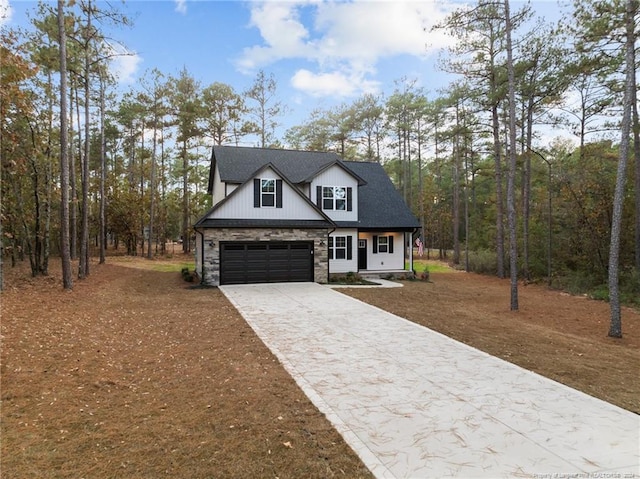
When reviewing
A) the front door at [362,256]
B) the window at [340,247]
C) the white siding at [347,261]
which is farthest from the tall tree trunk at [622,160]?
the front door at [362,256]

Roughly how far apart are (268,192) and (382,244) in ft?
23.3

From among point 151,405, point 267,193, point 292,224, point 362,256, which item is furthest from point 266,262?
point 151,405

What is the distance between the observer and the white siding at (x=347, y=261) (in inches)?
719

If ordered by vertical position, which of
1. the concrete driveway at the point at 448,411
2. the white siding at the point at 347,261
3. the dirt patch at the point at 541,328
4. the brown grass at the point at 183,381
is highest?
the white siding at the point at 347,261

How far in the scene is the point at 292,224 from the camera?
16281mm

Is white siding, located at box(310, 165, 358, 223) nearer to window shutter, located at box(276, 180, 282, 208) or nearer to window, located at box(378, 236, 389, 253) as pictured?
window, located at box(378, 236, 389, 253)

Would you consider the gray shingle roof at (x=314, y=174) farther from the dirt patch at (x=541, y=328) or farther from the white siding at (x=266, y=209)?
the dirt patch at (x=541, y=328)

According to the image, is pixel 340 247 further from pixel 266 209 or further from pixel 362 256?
pixel 266 209

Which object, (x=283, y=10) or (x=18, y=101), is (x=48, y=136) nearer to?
(x=18, y=101)

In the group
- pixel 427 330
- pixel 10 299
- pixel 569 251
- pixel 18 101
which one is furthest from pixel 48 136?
pixel 569 251

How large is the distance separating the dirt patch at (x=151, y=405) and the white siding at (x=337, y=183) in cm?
1053

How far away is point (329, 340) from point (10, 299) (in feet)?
29.6

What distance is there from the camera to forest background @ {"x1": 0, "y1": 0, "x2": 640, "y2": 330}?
428 inches

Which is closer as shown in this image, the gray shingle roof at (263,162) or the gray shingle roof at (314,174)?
the gray shingle roof at (263,162)
